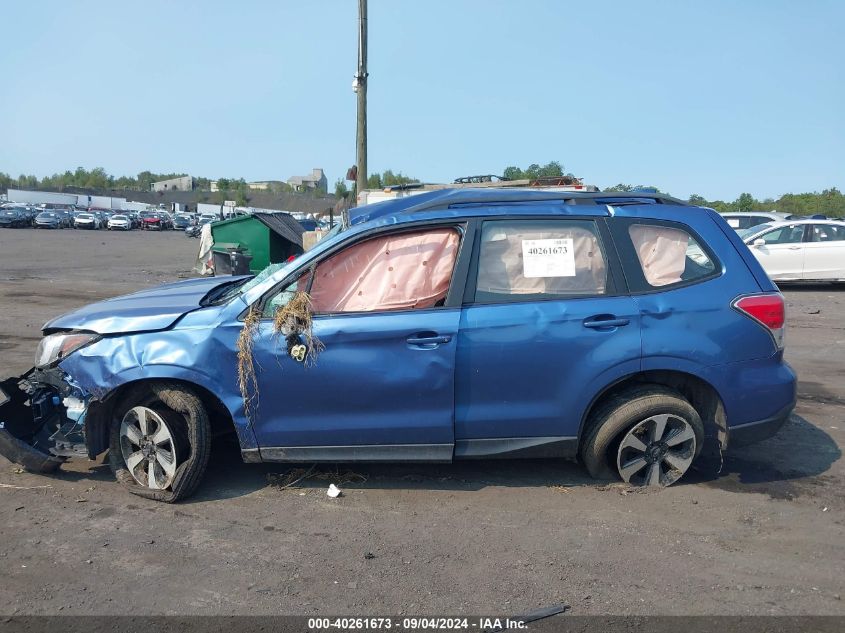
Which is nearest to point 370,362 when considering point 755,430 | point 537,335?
point 537,335

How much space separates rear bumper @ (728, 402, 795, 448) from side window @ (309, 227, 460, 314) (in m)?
2.03

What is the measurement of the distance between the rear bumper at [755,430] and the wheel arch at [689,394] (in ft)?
0.18

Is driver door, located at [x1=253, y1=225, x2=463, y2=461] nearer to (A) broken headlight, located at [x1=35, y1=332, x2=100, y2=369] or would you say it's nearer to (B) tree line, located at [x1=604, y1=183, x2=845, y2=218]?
(A) broken headlight, located at [x1=35, y1=332, x2=100, y2=369]

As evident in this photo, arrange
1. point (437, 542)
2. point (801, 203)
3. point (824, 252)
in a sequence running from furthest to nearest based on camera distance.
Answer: point (801, 203) → point (824, 252) → point (437, 542)

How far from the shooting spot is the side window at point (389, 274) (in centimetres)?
455

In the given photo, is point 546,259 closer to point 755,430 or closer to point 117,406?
point 755,430

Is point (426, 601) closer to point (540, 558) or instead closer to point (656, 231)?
point (540, 558)

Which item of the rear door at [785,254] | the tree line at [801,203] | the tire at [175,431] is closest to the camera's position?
the tire at [175,431]

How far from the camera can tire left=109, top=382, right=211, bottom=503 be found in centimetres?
452

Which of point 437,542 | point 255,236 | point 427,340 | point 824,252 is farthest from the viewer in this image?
point 255,236

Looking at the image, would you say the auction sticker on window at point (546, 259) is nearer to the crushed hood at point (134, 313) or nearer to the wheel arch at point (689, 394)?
the wheel arch at point (689, 394)

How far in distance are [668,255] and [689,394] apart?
920mm

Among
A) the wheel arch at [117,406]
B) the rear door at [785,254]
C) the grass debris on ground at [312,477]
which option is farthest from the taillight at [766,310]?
the rear door at [785,254]

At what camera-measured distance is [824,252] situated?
15828mm
